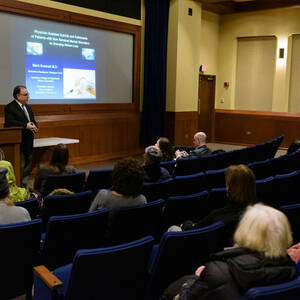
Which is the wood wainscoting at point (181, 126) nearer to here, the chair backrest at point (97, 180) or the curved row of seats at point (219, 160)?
the curved row of seats at point (219, 160)

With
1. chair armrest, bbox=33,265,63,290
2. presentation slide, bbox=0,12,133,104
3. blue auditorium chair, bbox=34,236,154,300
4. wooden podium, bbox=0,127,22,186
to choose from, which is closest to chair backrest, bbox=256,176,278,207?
blue auditorium chair, bbox=34,236,154,300

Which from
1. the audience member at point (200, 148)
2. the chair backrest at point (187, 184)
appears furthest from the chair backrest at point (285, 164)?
the chair backrest at point (187, 184)

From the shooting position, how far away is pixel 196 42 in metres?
10.4

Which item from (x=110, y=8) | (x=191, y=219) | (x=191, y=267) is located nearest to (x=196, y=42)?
(x=110, y=8)

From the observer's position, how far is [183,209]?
3.20 meters

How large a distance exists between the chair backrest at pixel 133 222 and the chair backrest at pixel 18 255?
511 millimetres

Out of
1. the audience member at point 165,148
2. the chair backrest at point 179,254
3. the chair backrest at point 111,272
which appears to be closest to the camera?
the chair backrest at point 111,272

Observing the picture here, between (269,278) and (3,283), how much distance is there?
1458 millimetres

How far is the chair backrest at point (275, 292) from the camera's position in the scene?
57.6 inches

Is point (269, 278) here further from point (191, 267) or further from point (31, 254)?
point (31, 254)

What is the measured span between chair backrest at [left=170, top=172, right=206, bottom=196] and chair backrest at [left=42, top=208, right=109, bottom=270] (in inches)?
55.0

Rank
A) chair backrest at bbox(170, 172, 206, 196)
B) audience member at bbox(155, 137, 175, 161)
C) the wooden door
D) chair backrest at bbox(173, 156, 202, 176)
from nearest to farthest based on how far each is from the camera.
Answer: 1. chair backrest at bbox(170, 172, 206, 196)
2. chair backrest at bbox(173, 156, 202, 176)
3. audience member at bbox(155, 137, 175, 161)
4. the wooden door

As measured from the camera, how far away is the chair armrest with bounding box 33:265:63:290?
192 cm

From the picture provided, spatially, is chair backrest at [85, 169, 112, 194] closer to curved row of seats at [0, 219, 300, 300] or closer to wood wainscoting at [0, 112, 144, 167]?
curved row of seats at [0, 219, 300, 300]
